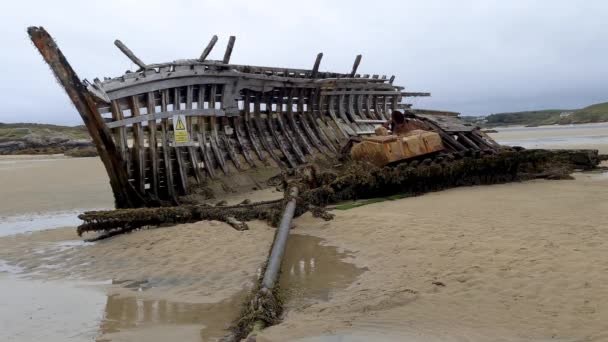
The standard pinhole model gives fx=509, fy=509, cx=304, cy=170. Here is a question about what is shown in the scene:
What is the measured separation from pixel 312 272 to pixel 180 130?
5.46 meters

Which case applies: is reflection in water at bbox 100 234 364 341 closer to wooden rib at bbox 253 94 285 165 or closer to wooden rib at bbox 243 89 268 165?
wooden rib at bbox 243 89 268 165

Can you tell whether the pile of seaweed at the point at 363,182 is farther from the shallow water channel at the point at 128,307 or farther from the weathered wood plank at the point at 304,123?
the weathered wood plank at the point at 304,123

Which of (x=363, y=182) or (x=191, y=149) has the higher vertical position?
(x=191, y=149)

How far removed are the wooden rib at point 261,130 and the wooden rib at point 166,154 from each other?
297 centimetres

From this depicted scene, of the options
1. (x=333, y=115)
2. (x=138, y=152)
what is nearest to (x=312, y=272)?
(x=138, y=152)

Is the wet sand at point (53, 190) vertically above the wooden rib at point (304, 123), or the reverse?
the wooden rib at point (304, 123)

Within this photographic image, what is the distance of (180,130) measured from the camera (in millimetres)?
9922

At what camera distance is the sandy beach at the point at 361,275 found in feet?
12.3

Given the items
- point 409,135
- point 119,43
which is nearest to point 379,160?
point 409,135

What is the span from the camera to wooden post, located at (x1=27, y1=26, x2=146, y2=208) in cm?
762

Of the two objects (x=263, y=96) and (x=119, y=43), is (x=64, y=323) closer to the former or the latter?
(x=119, y=43)

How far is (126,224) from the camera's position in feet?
25.5

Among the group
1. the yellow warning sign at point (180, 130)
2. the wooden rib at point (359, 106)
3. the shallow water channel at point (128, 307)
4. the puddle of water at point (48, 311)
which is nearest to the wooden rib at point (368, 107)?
the wooden rib at point (359, 106)

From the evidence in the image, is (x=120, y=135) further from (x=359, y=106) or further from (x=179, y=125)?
(x=359, y=106)
